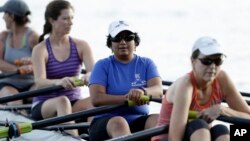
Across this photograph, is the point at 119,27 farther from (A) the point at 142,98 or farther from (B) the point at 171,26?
(B) the point at 171,26

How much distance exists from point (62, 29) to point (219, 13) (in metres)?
14.1

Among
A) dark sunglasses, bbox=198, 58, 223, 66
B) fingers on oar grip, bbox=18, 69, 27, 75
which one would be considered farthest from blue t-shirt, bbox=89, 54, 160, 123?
fingers on oar grip, bbox=18, 69, 27, 75

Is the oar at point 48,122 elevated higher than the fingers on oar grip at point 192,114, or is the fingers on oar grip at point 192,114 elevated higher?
the fingers on oar grip at point 192,114

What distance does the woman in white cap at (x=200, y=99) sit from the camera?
5250 mm

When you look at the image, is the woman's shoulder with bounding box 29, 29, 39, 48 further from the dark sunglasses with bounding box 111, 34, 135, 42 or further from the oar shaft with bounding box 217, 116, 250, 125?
the oar shaft with bounding box 217, 116, 250, 125

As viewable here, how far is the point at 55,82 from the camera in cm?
697

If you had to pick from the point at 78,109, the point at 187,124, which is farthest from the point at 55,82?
the point at 187,124

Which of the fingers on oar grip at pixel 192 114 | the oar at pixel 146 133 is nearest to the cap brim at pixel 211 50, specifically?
the fingers on oar grip at pixel 192 114

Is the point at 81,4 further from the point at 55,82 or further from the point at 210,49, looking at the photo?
the point at 210,49

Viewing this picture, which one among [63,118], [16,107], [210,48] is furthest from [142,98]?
[16,107]

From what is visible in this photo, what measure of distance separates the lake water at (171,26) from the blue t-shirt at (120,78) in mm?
7566

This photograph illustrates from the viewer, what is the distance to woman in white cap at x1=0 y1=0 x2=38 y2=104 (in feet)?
26.4

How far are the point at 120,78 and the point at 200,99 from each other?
81cm

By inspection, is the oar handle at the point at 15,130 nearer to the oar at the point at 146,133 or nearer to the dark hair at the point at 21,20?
the oar at the point at 146,133
